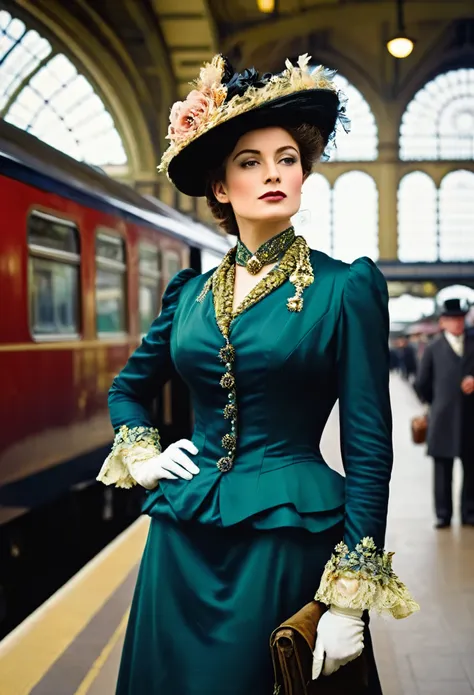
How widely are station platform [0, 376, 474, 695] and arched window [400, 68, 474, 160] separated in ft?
103

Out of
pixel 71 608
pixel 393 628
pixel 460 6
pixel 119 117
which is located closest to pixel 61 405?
pixel 71 608

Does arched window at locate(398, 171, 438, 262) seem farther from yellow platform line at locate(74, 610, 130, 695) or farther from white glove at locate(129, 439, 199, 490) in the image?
white glove at locate(129, 439, 199, 490)

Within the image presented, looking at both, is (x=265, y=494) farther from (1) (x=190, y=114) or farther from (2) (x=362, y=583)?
(1) (x=190, y=114)

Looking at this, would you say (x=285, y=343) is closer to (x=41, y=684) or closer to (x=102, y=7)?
(x=41, y=684)

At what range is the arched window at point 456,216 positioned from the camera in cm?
3650

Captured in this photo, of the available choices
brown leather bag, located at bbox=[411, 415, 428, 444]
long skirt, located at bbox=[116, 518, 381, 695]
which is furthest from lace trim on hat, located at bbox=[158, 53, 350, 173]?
brown leather bag, located at bbox=[411, 415, 428, 444]

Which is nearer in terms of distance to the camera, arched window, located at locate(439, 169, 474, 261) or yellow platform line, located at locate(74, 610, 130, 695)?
yellow platform line, located at locate(74, 610, 130, 695)

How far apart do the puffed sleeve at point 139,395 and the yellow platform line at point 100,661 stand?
174 cm

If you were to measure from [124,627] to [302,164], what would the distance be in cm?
284

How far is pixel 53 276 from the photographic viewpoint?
610 centimetres

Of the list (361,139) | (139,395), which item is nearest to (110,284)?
(139,395)

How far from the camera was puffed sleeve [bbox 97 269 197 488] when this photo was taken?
2061 millimetres

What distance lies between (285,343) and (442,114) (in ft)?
118

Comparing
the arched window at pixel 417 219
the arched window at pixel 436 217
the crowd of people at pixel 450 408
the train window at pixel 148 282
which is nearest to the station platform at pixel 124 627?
the crowd of people at pixel 450 408
